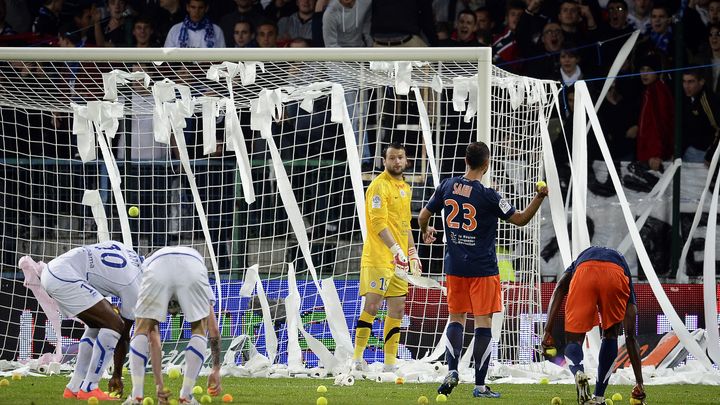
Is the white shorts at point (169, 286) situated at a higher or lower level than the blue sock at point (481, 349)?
higher

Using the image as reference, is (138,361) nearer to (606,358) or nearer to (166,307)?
(166,307)

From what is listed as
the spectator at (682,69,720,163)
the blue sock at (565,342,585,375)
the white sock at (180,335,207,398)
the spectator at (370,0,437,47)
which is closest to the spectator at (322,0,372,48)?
the spectator at (370,0,437,47)

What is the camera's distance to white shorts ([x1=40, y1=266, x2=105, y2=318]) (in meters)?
8.48

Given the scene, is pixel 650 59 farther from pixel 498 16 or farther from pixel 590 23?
pixel 498 16

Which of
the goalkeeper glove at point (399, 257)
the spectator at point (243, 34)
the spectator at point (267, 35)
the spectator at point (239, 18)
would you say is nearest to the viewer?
the goalkeeper glove at point (399, 257)

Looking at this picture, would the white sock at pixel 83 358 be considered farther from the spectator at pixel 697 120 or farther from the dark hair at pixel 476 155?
the spectator at pixel 697 120

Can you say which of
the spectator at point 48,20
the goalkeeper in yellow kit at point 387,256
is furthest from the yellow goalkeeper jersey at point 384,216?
the spectator at point 48,20

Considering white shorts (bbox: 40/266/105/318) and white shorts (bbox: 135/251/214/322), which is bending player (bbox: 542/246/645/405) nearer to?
white shorts (bbox: 135/251/214/322)

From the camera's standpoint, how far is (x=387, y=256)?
10.1 metres

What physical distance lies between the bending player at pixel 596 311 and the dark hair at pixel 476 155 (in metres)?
1.21

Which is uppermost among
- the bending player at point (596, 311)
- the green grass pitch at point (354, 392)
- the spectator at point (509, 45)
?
the spectator at point (509, 45)

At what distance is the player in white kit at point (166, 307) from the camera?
732cm

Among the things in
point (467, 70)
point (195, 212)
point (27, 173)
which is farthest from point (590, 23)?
point (27, 173)

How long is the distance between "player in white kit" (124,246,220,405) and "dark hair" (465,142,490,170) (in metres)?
2.35
